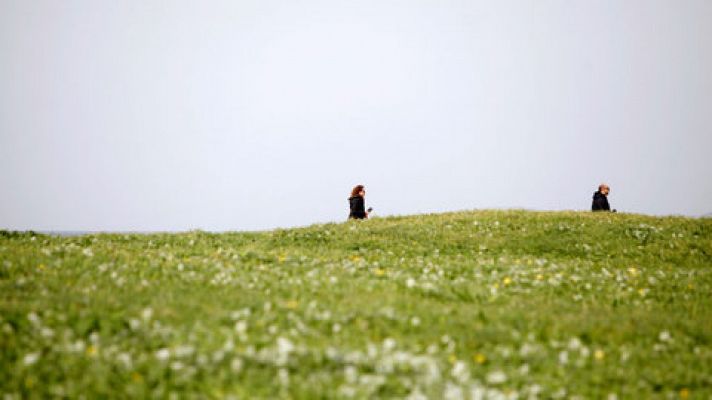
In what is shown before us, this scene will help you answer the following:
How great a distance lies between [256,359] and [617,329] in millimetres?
7214

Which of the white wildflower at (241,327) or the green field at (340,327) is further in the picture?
the white wildflower at (241,327)

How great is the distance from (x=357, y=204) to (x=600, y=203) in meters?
14.8

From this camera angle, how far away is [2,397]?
24.8ft

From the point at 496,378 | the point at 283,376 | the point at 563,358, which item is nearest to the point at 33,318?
the point at 283,376

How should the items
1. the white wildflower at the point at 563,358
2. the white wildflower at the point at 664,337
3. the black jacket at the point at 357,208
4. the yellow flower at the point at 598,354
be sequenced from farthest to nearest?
the black jacket at the point at 357,208, the white wildflower at the point at 664,337, the yellow flower at the point at 598,354, the white wildflower at the point at 563,358

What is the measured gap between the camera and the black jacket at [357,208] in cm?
3353

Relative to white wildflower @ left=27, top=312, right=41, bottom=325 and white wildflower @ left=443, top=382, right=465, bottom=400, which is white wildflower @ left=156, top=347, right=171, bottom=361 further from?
white wildflower @ left=443, top=382, right=465, bottom=400

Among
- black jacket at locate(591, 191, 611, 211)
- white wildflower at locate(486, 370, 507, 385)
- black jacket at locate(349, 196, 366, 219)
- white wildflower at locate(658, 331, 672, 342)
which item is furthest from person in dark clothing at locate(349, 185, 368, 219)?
white wildflower at locate(486, 370, 507, 385)

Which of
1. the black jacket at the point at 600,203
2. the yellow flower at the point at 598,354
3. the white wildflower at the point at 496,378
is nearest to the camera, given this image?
the white wildflower at the point at 496,378

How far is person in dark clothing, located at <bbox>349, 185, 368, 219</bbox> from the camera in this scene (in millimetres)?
33562

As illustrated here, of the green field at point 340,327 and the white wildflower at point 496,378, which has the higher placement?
the green field at point 340,327

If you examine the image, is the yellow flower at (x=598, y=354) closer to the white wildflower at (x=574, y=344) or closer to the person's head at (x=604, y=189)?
the white wildflower at (x=574, y=344)

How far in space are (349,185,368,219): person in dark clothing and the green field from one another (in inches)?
555

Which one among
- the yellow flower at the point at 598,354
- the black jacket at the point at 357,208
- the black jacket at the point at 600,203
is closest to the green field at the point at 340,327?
the yellow flower at the point at 598,354
